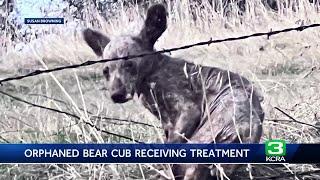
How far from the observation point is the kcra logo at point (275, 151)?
381 cm

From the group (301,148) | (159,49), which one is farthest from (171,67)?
(301,148)

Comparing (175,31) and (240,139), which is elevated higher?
(175,31)

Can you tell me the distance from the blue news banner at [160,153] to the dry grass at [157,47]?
5 cm

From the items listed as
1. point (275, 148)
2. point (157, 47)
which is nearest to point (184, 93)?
point (157, 47)

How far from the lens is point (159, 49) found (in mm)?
3836

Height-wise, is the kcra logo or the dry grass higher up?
the dry grass

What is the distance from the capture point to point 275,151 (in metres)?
3.82

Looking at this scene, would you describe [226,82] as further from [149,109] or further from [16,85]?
[16,85]

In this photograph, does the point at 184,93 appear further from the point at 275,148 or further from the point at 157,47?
the point at 275,148

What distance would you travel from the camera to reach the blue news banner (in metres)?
3.80

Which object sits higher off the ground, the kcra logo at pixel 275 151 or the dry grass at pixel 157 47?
the dry grass at pixel 157 47

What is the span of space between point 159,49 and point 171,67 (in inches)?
4.8

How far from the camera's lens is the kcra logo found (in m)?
3.81

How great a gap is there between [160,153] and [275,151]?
64 cm
